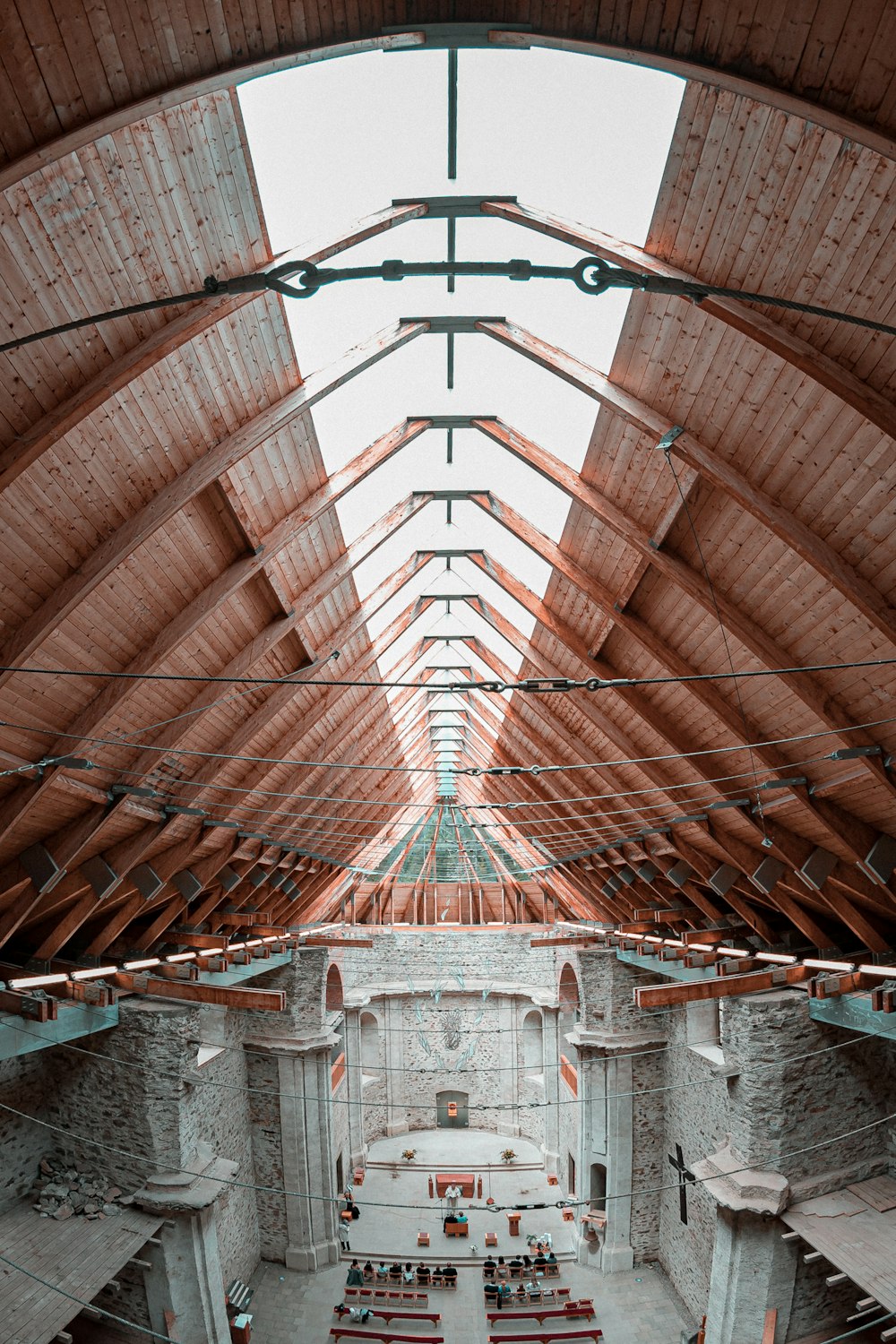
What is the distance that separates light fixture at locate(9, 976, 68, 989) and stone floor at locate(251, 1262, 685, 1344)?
8.96 meters

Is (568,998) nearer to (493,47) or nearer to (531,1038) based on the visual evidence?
(531,1038)

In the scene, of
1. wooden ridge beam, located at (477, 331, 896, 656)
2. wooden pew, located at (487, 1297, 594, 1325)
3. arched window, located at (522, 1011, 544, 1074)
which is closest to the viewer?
wooden ridge beam, located at (477, 331, 896, 656)

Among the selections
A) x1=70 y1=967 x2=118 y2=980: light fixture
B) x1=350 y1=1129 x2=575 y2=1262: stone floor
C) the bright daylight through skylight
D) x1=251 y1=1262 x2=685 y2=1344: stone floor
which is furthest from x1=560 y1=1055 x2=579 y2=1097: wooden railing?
the bright daylight through skylight

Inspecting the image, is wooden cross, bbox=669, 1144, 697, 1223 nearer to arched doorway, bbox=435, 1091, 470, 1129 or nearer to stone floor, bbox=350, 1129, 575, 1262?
stone floor, bbox=350, 1129, 575, 1262

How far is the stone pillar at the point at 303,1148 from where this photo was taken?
1741cm

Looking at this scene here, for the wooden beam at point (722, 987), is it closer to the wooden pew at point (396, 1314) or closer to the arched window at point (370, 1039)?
the wooden pew at point (396, 1314)

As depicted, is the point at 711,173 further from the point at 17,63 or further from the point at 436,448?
the point at 436,448

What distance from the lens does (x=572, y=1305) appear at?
50.9ft

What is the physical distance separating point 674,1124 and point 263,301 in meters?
16.3

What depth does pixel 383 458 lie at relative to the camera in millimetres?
8664

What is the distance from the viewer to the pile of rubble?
10.7 meters

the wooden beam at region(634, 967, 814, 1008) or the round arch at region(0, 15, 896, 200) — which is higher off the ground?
the round arch at region(0, 15, 896, 200)

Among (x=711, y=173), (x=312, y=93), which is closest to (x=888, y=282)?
(x=711, y=173)

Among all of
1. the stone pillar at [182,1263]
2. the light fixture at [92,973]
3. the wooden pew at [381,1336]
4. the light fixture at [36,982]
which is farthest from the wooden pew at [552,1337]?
the light fixture at [36,982]
